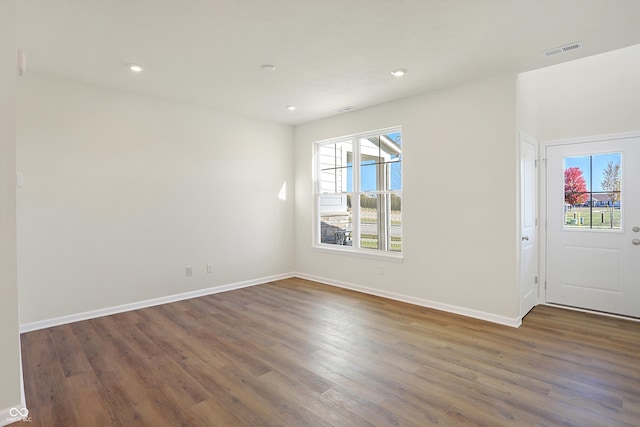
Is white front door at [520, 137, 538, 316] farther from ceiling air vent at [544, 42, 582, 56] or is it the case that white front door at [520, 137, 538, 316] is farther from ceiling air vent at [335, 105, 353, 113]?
ceiling air vent at [335, 105, 353, 113]

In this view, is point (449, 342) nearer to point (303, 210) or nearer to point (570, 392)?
point (570, 392)

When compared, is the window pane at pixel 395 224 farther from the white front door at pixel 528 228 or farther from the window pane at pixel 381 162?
the white front door at pixel 528 228

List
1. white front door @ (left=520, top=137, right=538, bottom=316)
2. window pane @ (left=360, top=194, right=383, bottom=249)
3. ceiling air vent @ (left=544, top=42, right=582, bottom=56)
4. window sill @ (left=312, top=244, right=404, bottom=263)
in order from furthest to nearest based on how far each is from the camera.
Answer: window pane @ (left=360, top=194, right=383, bottom=249) < window sill @ (left=312, top=244, right=404, bottom=263) < white front door @ (left=520, top=137, right=538, bottom=316) < ceiling air vent @ (left=544, top=42, right=582, bottom=56)

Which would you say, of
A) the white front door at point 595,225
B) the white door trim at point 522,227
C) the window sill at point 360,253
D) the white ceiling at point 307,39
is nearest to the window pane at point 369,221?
the window sill at point 360,253

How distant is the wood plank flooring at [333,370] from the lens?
82.5 inches

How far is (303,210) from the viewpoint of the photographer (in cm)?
594

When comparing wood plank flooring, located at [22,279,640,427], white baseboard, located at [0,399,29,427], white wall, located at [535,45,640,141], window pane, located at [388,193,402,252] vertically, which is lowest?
wood plank flooring, located at [22,279,640,427]

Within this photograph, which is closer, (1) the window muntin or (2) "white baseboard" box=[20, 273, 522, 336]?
(2) "white baseboard" box=[20, 273, 522, 336]

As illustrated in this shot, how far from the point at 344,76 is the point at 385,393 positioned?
307cm

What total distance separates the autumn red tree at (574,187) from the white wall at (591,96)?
1.46 ft

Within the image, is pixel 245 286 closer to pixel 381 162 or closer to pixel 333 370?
pixel 381 162

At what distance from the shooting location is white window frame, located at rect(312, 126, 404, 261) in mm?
4748

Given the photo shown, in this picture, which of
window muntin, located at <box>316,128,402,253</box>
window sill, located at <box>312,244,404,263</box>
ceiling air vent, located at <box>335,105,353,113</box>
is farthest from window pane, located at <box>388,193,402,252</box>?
ceiling air vent, located at <box>335,105,353,113</box>

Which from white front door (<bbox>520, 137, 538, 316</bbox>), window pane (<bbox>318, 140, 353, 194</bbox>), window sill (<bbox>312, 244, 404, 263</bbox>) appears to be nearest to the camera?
white front door (<bbox>520, 137, 538, 316</bbox>)
